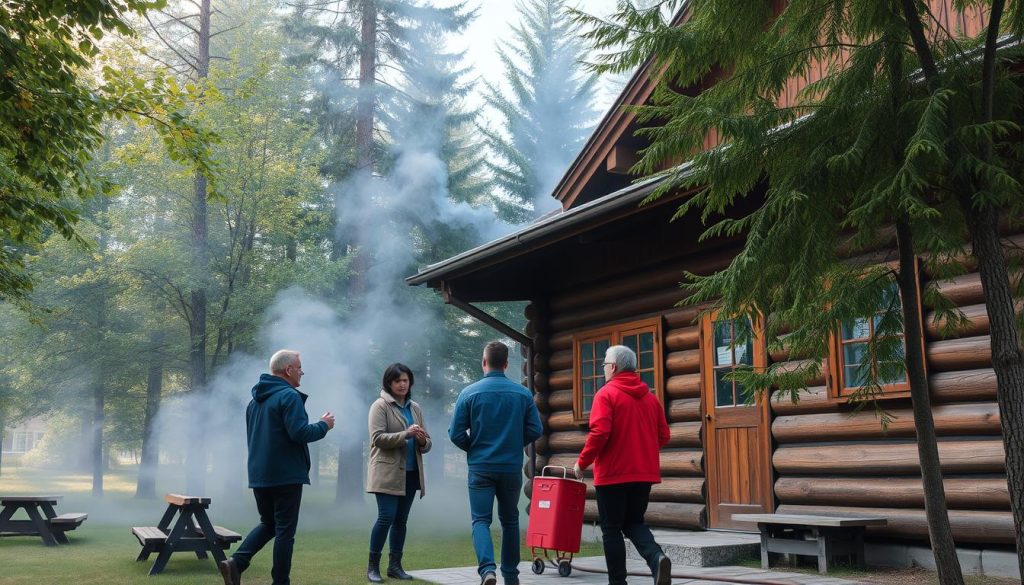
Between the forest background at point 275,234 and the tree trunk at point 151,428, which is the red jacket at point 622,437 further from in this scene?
the tree trunk at point 151,428

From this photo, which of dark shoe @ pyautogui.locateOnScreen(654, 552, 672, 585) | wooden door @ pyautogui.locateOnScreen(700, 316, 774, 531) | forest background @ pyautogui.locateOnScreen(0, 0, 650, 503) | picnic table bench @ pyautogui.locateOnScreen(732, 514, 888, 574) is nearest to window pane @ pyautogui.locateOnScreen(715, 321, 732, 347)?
wooden door @ pyautogui.locateOnScreen(700, 316, 774, 531)

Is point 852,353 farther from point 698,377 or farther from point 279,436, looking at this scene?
point 279,436

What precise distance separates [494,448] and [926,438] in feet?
9.45

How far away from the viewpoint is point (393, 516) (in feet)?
25.8

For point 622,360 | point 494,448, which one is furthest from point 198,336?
point 622,360

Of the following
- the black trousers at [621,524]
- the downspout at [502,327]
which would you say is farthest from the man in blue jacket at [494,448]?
the downspout at [502,327]

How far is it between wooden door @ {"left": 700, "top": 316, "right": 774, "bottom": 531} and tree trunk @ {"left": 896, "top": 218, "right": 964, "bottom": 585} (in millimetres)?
3518

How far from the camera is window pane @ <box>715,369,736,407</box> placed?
10.2 m

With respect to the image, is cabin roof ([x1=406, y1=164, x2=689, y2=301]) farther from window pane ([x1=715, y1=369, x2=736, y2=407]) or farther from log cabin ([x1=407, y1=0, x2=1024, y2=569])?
window pane ([x1=715, y1=369, x2=736, y2=407])

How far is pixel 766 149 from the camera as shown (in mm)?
5824

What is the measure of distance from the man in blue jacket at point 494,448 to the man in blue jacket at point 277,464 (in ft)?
3.43

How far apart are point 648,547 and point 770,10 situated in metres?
3.63

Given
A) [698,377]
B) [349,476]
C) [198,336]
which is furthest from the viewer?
[349,476]

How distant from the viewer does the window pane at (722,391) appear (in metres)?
10.2
